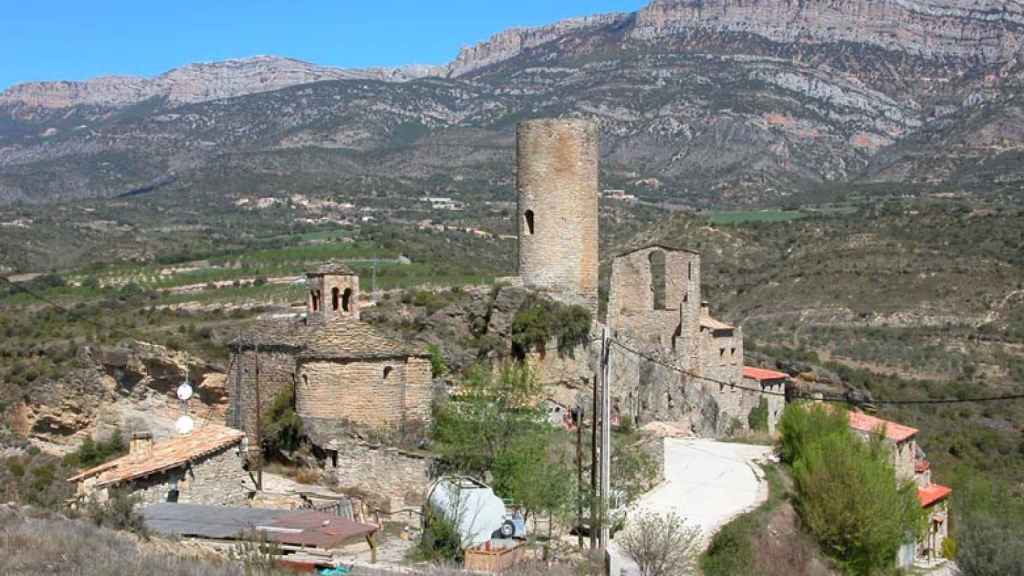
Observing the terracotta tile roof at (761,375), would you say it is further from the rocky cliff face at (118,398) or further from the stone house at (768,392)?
the rocky cliff face at (118,398)

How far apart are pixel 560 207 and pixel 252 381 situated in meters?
7.56

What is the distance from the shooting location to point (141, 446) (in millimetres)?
20250

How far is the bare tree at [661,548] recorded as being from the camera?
678 inches

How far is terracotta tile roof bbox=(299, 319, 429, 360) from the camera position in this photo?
21.1 metres

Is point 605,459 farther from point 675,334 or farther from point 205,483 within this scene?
point 675,334

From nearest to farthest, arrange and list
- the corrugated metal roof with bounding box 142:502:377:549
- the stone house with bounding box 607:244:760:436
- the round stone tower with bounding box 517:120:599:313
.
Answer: the corrugated metal roof with bounding box 142:502:377:549
the round stone tower with bounding box 517:120:599:313
the stone house with bounding box 607:244:760:436

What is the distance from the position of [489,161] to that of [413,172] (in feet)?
22.3

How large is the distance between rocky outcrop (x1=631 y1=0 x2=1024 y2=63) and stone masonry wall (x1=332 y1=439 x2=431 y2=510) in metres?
138

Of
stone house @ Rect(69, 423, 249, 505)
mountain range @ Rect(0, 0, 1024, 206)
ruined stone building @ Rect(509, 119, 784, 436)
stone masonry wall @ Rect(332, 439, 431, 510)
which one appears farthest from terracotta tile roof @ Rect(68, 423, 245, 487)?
mountain range @ Rect(0, 0, 1024, 206)

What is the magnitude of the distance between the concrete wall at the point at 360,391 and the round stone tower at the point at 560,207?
596 centimetres

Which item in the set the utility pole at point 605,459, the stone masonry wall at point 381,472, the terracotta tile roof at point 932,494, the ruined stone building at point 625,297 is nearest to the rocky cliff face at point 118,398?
the stone masonry wall at point 381,472

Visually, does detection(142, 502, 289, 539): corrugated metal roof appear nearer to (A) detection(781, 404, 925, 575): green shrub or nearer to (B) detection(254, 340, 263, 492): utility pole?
(B) detection(254, 340, 263, 492): utility pole

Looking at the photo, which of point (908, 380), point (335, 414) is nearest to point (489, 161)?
point (908, 380)

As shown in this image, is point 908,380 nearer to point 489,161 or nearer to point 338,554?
point 338,554
